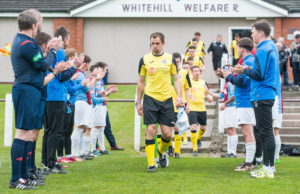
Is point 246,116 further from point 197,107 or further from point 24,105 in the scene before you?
point 24,105

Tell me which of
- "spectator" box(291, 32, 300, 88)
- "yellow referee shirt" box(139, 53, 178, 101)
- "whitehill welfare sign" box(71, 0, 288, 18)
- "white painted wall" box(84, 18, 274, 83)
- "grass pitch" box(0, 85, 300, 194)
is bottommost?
"grass pitch" box(0, 85, 300, 194)

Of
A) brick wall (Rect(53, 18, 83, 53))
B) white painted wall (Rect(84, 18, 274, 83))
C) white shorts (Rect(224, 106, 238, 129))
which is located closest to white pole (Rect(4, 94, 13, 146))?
white shorts (Rect(224, 106, 238, 129))

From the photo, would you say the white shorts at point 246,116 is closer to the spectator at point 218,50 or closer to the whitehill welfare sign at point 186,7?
the spectator at point 218,50

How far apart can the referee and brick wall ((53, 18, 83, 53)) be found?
20978mm

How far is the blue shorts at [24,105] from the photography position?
281 inches

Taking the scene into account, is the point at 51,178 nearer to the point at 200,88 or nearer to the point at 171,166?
the point at 171,166

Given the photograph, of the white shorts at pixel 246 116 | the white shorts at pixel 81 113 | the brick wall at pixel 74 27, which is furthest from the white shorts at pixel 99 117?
the brick wall at pixel 74 27

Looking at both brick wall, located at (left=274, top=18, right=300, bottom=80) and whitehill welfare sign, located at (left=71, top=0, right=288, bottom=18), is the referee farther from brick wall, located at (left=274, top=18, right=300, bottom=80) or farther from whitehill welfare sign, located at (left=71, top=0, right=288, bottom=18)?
brick wall, located at (left=274, top=18, right=300, bottom=80)

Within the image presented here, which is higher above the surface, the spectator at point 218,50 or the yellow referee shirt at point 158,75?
the spectator at point 218,50

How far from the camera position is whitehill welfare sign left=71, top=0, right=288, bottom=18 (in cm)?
2717

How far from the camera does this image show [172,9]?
27.6 meters

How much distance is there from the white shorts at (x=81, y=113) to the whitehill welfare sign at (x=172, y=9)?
55.2 ft

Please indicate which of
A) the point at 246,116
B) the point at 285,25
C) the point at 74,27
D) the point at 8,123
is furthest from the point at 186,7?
the point at 246,116

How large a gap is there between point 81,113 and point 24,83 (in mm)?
4144
